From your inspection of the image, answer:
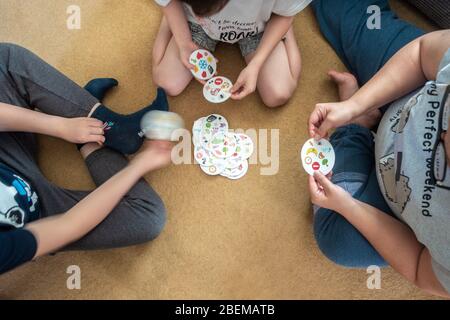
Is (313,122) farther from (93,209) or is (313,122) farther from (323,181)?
(93,209)

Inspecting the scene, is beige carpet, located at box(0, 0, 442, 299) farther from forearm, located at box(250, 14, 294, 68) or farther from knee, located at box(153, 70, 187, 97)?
forearm, located at box(250, 14, 294, 68)

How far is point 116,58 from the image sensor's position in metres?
1.24

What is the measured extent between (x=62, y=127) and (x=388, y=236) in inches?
34.3

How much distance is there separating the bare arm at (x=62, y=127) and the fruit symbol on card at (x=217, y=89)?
0.32 metres

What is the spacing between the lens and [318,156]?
1.01m

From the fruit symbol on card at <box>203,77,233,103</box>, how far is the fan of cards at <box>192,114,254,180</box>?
88mm

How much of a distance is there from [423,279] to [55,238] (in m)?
0.84

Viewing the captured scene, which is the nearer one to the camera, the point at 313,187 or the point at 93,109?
the point at 313,187

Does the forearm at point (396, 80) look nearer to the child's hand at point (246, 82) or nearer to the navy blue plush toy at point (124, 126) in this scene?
the child's hand at point (246, 82)

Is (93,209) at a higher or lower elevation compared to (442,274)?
higher

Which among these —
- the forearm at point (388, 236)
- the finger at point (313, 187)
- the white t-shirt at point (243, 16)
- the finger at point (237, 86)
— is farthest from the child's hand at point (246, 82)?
the forearm at point (388, 236)

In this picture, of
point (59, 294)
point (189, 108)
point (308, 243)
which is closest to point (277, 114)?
point (189, 108)

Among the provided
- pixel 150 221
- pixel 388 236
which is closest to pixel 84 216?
pixel 150 221

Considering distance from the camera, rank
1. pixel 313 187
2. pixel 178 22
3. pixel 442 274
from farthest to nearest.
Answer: pixel 178 22, pixel 313 187, pixel 442 274
